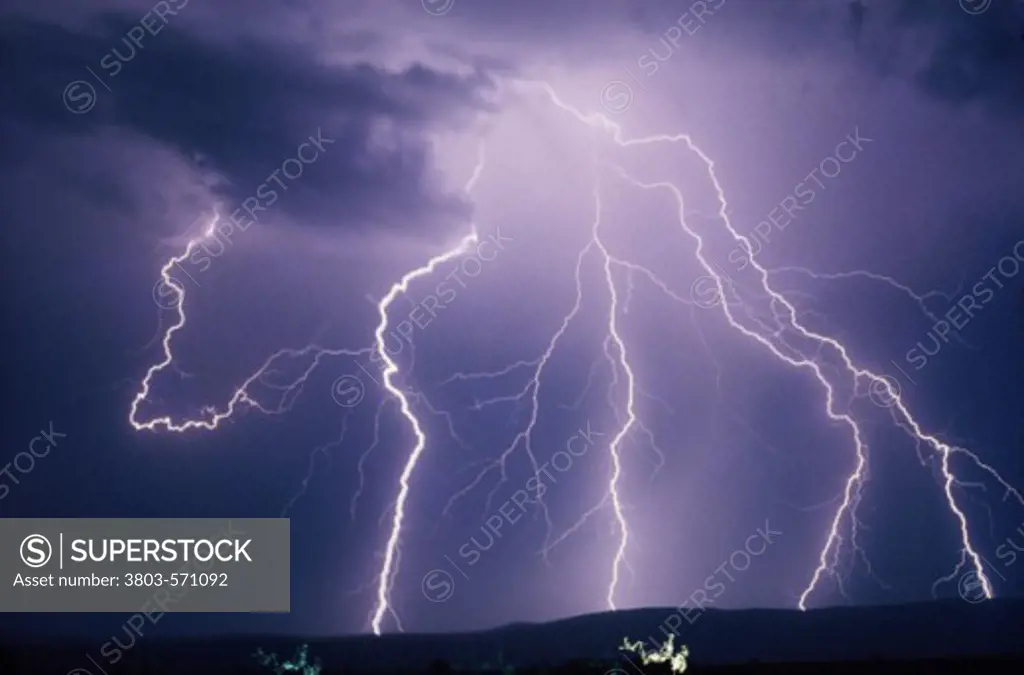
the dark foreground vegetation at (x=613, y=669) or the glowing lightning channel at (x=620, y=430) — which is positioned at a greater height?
the glowing lightning channel at (x=620, y=430)

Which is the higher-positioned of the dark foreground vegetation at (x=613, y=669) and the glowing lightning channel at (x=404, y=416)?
the glowing lightning channel at (x=404, y=416)

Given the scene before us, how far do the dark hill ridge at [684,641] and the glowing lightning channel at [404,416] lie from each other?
84 centimetres

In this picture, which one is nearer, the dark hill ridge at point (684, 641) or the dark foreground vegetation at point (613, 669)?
the dark foreground vegetation at point (613, 669)

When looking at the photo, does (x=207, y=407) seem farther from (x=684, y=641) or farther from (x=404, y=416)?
(x=684, y=641)

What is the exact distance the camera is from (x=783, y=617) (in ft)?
35.3

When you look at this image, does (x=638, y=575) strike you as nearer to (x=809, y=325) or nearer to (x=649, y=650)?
(x=649, y=650)

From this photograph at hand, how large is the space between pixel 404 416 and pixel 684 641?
4.44 m

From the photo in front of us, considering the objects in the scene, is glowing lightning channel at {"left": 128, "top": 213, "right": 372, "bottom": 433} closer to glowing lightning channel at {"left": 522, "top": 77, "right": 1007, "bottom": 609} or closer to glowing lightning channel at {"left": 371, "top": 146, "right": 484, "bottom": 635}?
glowing lightning channel at {"left": 371, "top": 146, "right": 484, "bottom": 635}

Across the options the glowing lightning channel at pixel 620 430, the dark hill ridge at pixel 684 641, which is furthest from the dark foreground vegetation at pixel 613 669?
the glowing lightning channel at pixel 620 430

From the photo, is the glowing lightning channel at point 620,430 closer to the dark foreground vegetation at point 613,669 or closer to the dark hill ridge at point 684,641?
the dark hill ridge at point 684,641

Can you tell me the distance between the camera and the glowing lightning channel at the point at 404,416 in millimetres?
9832

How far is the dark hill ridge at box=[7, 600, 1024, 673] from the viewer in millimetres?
10219

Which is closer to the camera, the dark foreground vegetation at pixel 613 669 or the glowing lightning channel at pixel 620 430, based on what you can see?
the dark foreground vegetation at pixel 613 669

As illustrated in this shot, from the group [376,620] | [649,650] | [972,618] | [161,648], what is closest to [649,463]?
[649,650]
